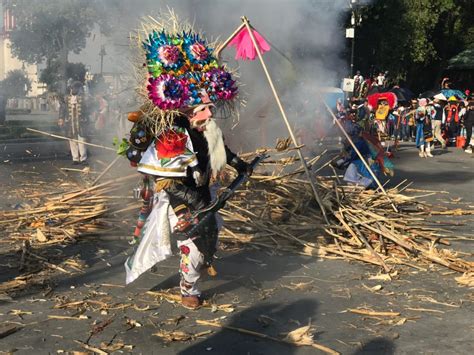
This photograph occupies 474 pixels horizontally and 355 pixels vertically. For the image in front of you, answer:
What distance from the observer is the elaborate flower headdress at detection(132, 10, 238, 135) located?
523 cm

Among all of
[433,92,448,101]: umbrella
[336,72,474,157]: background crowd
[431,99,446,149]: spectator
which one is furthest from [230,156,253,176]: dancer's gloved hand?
[433,92,448,101]: umbrella

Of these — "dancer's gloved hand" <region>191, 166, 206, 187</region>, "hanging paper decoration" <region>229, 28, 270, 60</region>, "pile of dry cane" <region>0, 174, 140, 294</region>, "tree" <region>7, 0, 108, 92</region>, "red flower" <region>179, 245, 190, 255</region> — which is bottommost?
"pile of dry cane" <region>0, 174, 140, 294</region>

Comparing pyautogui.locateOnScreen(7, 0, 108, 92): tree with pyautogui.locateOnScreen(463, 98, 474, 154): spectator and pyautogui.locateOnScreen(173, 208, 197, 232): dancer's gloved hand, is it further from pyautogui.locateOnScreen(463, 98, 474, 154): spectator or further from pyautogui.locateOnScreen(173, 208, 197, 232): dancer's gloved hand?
pyautogui.locateOnScreen(463, 98, 474, 154): spectator

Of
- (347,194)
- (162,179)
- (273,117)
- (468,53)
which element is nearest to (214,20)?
(273,117)

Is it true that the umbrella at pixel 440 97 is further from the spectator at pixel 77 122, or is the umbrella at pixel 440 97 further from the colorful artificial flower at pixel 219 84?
the colorful artificial flower at pixel 219 84

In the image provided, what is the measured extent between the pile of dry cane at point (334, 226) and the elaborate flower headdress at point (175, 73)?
72.6 inches

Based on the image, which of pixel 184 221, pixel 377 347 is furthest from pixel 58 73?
pixel 377 347

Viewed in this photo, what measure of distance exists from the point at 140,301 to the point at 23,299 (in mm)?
901

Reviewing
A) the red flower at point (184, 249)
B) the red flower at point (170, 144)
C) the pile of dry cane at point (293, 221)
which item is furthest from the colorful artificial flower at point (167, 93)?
the pile of dry cane at point (293, 221)

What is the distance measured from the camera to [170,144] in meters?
5.14

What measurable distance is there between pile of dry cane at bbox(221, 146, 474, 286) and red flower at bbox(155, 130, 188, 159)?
2097mm

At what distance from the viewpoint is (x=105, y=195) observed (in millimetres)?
7746

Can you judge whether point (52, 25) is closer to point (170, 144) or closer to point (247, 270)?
point (247, 270)

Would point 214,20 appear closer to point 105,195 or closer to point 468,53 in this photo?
point 105,195
